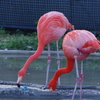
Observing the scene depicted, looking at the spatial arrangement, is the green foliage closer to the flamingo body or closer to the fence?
the fence

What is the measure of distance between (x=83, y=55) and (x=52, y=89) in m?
0.97

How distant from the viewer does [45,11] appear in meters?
13.9

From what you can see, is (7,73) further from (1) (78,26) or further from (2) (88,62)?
(1) (78,26)

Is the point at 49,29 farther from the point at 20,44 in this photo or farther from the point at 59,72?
the point at 20,44

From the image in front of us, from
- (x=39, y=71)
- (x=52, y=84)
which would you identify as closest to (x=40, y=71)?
(x=39, y=71)

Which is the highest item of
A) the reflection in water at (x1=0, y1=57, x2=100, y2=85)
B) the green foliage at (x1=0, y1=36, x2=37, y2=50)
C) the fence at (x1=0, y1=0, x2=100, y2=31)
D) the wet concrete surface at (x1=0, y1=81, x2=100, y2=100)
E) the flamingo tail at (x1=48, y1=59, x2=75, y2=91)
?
the fence at (x1=0, y1=0, x2=100, y2=31)

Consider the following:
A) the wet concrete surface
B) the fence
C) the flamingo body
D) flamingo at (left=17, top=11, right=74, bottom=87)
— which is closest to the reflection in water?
the wet concrete surface

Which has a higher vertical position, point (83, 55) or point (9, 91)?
point (83, 55)

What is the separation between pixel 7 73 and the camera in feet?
26.4

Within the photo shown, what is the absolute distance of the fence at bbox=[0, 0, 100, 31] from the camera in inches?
543

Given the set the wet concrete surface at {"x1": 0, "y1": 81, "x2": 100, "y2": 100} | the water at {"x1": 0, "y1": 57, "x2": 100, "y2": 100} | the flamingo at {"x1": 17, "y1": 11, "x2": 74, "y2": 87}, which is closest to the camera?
the wet concrete surface at {"x1": 0, "y1": 81, "x2": 100, "y2": 100}

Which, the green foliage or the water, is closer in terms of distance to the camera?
the water

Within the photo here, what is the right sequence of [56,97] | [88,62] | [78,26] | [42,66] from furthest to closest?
[78,26], [88,62], [42,66], [56,97]

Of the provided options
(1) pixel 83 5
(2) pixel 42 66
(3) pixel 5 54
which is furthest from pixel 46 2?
(2) pixel 42 66
